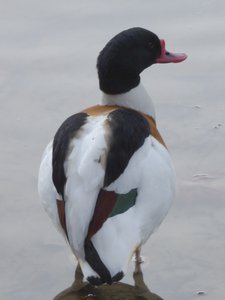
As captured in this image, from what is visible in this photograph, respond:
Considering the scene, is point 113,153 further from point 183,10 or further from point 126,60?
point 183,10

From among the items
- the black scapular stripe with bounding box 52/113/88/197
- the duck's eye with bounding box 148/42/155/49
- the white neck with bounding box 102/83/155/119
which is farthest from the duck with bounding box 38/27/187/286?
the duck's eye with bounding box 148/42/155/49

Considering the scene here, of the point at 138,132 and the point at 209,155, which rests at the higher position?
the point at 138,132

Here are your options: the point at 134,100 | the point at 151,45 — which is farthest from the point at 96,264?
the point at 151,45

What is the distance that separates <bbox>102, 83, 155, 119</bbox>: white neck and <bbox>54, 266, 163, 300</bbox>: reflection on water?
40.4 inches

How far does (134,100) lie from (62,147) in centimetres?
98

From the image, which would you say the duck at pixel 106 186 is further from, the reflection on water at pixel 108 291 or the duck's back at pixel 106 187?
the reflection on water at pixel 108 291

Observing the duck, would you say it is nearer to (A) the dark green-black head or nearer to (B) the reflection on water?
(B) the reflection on water

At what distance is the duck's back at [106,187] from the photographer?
4.95 metres

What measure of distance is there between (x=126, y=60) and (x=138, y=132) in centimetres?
82

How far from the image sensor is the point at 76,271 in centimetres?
555

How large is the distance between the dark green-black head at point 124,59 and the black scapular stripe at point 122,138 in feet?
1.63

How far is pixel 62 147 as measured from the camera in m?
5.21

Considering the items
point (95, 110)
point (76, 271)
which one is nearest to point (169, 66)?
point (95, 110)

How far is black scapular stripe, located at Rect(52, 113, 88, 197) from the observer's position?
5.09 m
